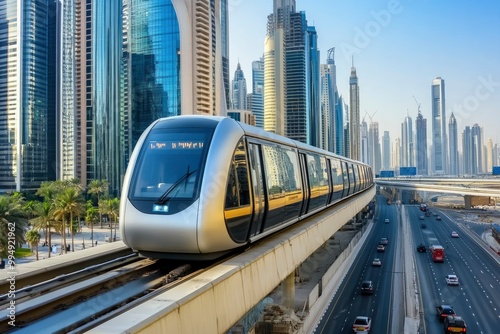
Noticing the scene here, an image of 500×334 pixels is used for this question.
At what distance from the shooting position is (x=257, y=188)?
33.1ft

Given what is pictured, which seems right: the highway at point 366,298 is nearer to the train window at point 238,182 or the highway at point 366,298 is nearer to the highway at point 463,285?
the highway at point 463,285

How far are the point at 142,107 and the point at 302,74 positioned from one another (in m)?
88.6

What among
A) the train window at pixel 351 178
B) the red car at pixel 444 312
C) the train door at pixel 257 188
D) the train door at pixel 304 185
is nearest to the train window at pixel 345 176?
the train window at pixel 351 178

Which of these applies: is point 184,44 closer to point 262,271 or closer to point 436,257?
point 436,257

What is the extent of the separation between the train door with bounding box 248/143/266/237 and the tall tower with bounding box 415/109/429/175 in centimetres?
17522

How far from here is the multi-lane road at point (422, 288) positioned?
2738cm

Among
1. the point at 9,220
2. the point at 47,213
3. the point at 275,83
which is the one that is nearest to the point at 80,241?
the point at 47,213

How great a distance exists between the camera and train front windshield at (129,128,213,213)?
835 cm

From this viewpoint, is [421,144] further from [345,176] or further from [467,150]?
[345,176]

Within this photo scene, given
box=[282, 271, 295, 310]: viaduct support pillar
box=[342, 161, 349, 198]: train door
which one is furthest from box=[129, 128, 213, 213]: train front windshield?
box=[342, 161, 349, 198]: train door

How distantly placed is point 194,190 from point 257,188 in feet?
7.20

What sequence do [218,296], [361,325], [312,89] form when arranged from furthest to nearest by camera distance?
[312,89] → [361,325] → [218,296]

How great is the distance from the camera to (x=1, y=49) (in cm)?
10525

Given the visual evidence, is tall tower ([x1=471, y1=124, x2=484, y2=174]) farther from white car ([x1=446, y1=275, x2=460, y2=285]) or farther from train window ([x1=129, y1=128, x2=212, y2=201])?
train window ([x1=129, y1=128, x2=212, y2=201])
